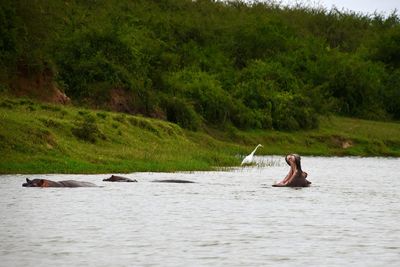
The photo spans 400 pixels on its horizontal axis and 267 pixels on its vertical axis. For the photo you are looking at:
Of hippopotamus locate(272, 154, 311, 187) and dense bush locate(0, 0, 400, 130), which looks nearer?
hippopotamus locate(272, 154, 311, 187)

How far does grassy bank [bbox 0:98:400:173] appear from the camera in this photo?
29.4 meters

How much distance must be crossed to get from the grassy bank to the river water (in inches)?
62.6

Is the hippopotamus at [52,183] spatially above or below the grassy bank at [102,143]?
below

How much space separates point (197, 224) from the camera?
1898cm

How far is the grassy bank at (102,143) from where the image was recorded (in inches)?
1156

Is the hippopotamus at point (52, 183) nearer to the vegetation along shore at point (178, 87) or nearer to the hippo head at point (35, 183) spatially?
the hippo head at point (35, 183)

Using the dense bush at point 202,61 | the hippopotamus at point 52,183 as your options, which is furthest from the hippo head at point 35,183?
the dense bush at point 202,61

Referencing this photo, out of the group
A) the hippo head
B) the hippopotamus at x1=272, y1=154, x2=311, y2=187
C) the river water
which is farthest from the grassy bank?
the hippopotamus at x1=272, y1=154, x2=311, y2=187

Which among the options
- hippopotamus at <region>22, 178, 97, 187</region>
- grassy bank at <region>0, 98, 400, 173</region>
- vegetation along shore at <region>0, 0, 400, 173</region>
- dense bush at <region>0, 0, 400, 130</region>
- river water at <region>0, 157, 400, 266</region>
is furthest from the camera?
dense bush at <region>0, 0, 400, 130</region>

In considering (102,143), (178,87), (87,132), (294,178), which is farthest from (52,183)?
(178,87)

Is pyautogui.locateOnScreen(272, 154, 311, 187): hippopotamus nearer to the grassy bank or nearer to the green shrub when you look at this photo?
the grassy bank

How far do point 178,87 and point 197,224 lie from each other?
114 ft

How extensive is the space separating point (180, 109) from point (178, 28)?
22.0 m

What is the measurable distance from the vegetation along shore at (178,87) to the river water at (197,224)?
5154 millimetres
